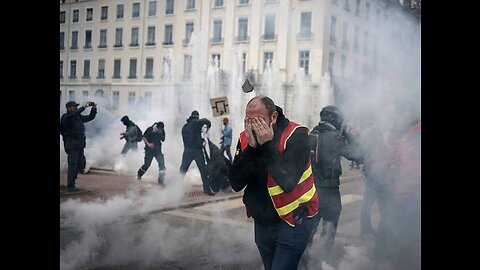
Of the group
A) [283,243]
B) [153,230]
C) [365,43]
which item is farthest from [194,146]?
[365,43]

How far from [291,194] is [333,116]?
77cm

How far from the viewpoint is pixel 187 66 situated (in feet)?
16.4

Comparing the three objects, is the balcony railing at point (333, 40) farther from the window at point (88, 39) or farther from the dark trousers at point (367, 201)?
the window at point (88, 39)

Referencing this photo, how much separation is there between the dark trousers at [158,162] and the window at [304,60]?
1.64m

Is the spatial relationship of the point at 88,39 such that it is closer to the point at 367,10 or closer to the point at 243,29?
the point at 243,29

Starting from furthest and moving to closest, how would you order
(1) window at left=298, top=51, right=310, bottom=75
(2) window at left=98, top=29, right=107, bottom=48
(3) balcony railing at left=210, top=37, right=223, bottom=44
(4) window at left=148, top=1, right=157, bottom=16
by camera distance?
(2) window at left=98, top=29, right=107, bottom=48
(4) window at left=148, top=1, right=157, bottom=16
(3) balcony railing at left=210, top=37, right=223, bottom=44
(1) window at left=298, top=51, right=310, bottom=75

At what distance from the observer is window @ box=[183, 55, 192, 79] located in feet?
16.4

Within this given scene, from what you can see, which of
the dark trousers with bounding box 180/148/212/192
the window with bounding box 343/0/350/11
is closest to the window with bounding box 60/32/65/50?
the dark trousers with bounding box 180/148/212/192

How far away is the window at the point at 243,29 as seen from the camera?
471 cm

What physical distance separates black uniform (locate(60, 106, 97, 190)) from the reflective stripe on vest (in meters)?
2.15

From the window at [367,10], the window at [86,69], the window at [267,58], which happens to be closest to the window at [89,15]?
the window at [86,69]

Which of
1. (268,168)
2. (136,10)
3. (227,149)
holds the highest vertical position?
(136,10)

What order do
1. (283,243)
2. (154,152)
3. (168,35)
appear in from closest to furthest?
(283,243), (168,35), (154,152)

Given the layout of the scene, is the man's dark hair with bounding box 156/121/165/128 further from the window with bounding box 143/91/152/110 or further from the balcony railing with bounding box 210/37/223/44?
the balcony railing with bounding box 210/37/223/44
